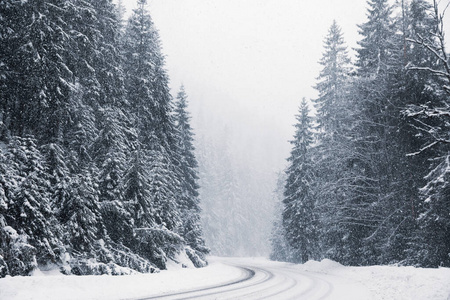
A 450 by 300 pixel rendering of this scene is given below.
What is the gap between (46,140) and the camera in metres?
13.4

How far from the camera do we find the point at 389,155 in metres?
20.3

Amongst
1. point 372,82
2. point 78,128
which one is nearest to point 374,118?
point 372,82

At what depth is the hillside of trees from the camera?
10922 millimetres

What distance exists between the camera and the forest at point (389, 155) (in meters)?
15.8

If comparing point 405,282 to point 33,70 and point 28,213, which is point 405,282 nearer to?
point 28,213

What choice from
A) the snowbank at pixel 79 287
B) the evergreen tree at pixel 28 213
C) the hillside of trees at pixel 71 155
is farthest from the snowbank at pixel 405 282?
the evergreen tree at pixel 28 213

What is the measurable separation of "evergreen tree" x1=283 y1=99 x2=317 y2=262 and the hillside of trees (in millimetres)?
12572

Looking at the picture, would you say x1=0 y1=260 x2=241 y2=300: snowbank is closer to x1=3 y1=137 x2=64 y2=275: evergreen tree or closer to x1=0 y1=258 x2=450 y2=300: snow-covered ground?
x1=0 y1=258 x2=450 y2=300: snow-covered ground

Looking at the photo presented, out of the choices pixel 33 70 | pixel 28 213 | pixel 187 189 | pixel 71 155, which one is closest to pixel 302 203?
pixel 187 189

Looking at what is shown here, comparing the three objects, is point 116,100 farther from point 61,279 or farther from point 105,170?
point 61,279

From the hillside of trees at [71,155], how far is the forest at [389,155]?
11.9 m

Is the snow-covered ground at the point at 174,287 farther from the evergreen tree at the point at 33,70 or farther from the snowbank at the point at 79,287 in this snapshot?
the evergreen tree at the point at 33,70

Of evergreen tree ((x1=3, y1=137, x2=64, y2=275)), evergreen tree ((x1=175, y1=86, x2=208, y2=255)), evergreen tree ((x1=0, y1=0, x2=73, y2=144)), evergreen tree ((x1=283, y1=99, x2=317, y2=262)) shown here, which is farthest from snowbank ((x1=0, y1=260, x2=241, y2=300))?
evergreen tree ((x1=283, y1=99, x2=317, y2=262))

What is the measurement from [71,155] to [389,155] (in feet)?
60.4
